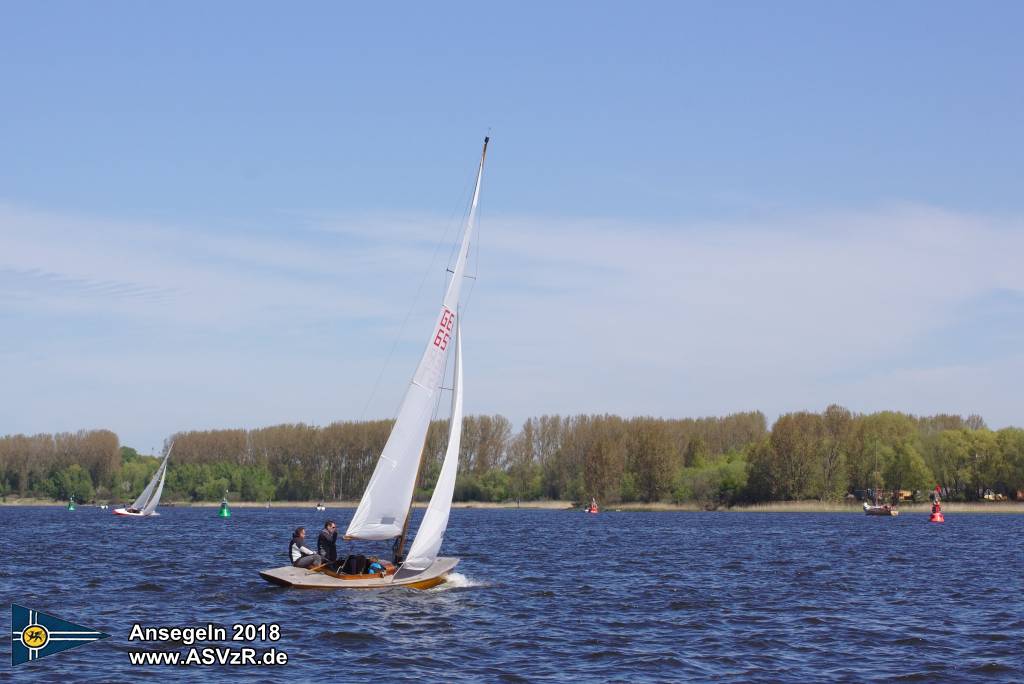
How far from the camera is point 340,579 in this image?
33.6m

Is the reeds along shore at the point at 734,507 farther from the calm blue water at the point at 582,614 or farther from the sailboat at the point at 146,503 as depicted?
the calm blue water at the point at 582,614

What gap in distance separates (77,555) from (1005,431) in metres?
113

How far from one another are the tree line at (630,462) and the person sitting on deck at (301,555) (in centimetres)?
8660

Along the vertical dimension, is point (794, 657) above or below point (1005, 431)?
below

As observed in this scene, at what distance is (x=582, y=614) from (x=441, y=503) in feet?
19.8

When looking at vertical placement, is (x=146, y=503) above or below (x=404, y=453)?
below

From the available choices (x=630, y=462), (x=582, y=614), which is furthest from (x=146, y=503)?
(x=582, y=614)

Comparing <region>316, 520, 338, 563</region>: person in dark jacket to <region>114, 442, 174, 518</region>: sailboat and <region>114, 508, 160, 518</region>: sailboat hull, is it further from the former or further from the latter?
<region>114, 442, 174, 518</region>: sailboat

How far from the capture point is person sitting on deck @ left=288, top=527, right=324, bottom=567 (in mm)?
34688

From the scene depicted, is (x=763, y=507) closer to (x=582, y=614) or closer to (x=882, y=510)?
(x=882, y=510)

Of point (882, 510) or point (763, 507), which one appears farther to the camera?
point (763, 507)

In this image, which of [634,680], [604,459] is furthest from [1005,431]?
[634,680]

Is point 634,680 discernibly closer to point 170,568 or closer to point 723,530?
point 170,568

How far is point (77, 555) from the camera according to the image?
54344 mm
